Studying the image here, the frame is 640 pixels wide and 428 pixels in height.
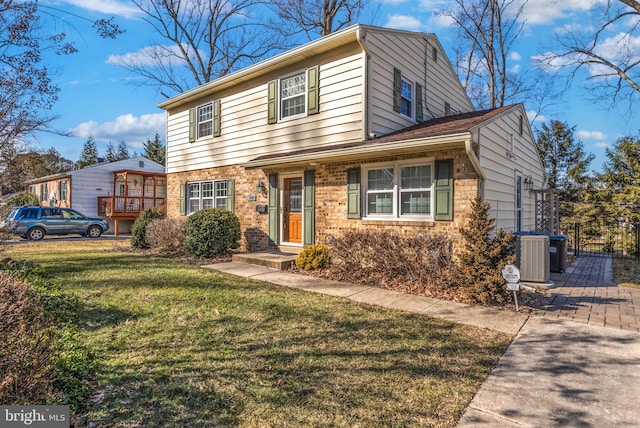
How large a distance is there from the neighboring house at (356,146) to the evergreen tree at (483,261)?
36.3 inches

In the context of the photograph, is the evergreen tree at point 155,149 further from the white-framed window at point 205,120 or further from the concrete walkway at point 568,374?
the concrete walkway at point 568,374

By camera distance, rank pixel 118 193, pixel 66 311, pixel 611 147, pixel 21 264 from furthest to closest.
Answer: pixel 118 193 → pixel 611 147 → pixel 21 264 → pixel 66 311

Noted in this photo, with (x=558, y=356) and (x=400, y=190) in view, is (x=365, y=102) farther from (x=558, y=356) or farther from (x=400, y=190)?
(x=558, y=356)

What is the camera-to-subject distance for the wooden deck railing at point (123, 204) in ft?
65.0

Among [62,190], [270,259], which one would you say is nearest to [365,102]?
[270,259]

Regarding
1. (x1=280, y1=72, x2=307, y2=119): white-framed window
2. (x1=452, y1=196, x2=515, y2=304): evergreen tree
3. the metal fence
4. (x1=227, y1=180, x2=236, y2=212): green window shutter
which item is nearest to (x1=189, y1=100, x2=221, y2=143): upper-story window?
(x1=227, y1=180, x2=236, y2=212): green window shutter

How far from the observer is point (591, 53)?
1252 centimetres

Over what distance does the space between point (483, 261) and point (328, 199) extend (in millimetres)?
4282

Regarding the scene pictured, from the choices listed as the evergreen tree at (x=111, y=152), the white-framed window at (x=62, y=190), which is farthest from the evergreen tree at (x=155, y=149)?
the white-framed window at (x=62, y=190)

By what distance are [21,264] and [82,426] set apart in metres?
7.47

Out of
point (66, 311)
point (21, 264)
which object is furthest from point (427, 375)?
point (21, 264)

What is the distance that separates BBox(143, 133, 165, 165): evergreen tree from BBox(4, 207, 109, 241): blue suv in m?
26.4

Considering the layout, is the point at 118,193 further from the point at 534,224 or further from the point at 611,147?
the point at 611,147

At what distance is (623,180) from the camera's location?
58.3 feet
